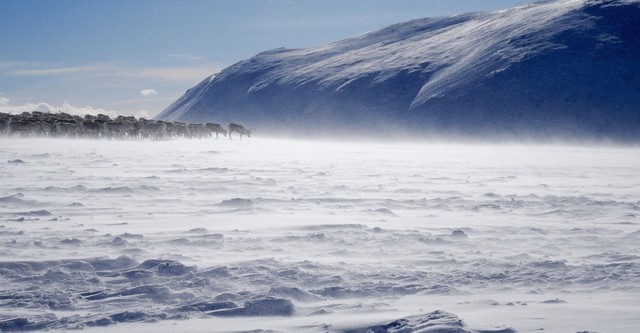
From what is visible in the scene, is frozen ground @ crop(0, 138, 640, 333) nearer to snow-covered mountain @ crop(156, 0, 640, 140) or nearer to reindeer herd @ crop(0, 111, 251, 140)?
reindeer herd @ crop(0, 111, 251, 140)

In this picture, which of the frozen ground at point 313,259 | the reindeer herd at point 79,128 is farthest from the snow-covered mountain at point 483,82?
the frozen ground at point 313,259

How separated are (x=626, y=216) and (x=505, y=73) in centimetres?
10883

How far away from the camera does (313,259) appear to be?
673cm

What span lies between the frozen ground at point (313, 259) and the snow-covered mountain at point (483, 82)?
96.1 meters

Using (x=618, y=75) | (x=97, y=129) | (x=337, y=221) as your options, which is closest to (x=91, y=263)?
(x=337, y=221)

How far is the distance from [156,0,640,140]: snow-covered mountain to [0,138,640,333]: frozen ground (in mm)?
96149

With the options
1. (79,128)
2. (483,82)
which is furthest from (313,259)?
(483,82)

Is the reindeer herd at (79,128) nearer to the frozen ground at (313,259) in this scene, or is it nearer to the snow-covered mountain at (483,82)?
the frozen ground at (313,259)

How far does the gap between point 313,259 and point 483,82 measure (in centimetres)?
11285

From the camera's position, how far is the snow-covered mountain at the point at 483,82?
104562 millimetres

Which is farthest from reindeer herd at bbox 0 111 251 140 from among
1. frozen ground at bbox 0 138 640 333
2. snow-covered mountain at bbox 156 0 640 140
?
snow-covered mountain at bbox 156 0 640 140

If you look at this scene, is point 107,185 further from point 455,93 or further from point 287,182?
point 455,93

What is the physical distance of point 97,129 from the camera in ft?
140

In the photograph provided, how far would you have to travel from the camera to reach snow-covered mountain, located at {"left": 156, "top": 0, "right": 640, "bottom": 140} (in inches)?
4117
